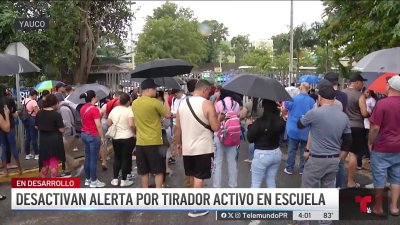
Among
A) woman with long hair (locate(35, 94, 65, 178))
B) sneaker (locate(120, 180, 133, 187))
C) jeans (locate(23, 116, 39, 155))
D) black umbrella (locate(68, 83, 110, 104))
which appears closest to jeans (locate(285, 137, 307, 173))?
sneaker (locate(120, 180, 133, 187))

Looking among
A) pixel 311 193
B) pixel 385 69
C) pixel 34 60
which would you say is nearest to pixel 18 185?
pixel 311 193

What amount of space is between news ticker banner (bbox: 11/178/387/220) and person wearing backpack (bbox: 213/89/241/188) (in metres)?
2.14

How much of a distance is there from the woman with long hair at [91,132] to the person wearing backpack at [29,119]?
221cm

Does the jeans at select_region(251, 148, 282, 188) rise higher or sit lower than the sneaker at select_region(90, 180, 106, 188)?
higher

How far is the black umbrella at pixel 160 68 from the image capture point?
20.2ft

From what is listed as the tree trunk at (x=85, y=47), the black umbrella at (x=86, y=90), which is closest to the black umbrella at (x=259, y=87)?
the black umbrella at (x=86, y=90)

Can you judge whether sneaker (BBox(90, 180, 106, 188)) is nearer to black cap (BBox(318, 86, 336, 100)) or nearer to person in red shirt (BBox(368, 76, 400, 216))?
black cap (BBox(318, 86, 336, 100))

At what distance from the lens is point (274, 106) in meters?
4.72

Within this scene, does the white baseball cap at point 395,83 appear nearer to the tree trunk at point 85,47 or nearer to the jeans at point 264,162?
the jeans at point 264,162

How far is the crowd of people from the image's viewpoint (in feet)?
14.5

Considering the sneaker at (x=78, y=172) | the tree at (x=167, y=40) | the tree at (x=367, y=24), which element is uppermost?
the tree at (x=167, y=40)

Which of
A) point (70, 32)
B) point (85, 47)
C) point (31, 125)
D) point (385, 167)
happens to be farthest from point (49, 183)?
point (85, 47)

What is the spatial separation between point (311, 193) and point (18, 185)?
2636 mm

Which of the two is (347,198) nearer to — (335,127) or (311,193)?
(311,193)
